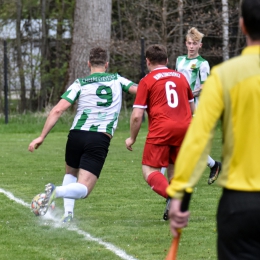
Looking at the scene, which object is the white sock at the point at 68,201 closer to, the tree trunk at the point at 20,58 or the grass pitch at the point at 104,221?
the grass pitch at the point at 104,221

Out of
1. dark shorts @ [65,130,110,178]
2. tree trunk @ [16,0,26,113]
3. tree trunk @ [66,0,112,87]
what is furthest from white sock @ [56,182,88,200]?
tree trunk @ [16,0,26,113]

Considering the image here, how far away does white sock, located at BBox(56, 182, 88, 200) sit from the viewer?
7.09m

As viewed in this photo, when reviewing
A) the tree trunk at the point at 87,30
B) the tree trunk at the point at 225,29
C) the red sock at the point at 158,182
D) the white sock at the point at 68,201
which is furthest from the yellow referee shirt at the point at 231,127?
the tree trunk at the point at 225,29

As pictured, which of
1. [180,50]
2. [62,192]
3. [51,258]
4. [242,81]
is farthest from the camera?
[180,50]

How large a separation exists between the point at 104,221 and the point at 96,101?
128 centimetres

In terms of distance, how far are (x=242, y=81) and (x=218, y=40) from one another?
23.9m

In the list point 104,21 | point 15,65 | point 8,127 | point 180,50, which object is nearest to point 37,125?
point 8,127

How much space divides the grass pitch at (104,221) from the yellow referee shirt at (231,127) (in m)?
2.81

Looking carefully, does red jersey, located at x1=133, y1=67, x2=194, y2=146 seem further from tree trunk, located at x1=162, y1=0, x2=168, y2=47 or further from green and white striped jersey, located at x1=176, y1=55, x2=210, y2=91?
tree trunk, located at x1=162, y1=0, x2=168, y2=47

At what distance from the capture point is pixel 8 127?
20078mm

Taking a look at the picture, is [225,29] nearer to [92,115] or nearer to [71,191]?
[92,115]

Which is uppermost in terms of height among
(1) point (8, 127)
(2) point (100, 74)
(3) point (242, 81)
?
(3) point (242, 81)

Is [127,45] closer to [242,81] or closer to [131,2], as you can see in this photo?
[131,2]

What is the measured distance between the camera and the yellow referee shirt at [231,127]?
10.8 ft
